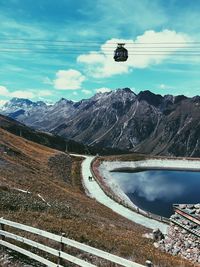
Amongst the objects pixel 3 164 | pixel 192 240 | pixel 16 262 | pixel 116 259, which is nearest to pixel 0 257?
pixel 16 262

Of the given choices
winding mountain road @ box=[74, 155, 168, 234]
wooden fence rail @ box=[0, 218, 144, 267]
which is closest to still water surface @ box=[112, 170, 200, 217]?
winding mountain road @ box=[74, 155, 168, 234]

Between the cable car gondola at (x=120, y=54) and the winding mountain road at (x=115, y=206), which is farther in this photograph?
the winding mountain road at (x=115, y=206)

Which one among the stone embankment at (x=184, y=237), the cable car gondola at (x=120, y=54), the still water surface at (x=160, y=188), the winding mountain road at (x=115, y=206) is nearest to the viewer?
the stone embankment at (x=184, y=237)

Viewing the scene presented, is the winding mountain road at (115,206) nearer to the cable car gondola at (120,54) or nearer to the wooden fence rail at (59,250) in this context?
the cable car gondola at (120,54)

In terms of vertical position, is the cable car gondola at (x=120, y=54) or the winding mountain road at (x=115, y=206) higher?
the cable car gondola at (x=120, y=54)

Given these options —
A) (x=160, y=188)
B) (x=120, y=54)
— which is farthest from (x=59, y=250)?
(x=160, y=188)

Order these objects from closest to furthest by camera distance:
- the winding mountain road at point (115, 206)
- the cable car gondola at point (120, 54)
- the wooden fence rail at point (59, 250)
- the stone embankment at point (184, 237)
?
1. the wooden fence rail at point (59, 250)
2. the stone embankment at point (184, 237)
3. the cable car gondola at point (120, 54)
4. the winding mountain road at point (115, 206)

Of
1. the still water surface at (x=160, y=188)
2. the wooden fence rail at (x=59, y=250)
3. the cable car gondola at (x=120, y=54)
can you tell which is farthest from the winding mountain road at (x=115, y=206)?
the wooden fence rail at (x=59, y=250)
